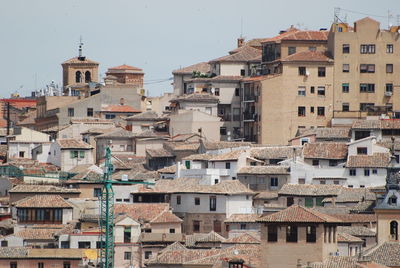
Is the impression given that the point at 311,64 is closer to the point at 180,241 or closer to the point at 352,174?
the point at 352,174

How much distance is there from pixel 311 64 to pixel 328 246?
51.3 meters

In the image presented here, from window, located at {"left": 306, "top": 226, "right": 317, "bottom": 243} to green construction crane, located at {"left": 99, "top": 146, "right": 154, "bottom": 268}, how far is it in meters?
19.6

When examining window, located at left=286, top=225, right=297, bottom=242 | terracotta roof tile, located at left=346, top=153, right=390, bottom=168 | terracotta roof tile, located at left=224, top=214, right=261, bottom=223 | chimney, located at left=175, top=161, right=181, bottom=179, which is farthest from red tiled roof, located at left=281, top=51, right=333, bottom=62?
window, located at left=286, top=225, right=297, bottom=242

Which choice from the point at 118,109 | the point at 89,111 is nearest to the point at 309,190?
the point at 89,111

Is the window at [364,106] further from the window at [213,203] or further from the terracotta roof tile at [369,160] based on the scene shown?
the window at [213,203]

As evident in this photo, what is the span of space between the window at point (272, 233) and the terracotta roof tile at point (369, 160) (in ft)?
109

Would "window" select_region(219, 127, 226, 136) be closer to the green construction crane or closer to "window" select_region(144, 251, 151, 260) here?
the green construction crane

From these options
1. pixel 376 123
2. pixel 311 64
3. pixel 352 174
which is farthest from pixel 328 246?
pixel 311 64

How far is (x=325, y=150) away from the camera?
131 metres

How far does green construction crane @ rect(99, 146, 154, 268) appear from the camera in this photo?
11344 centimetres

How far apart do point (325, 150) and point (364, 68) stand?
642 inches

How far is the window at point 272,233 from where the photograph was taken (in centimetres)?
9438

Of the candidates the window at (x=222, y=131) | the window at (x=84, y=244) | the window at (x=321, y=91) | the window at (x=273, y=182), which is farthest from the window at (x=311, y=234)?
the window at (x=222, y=131)

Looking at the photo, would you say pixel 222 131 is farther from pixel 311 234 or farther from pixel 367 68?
pixel 311 234
